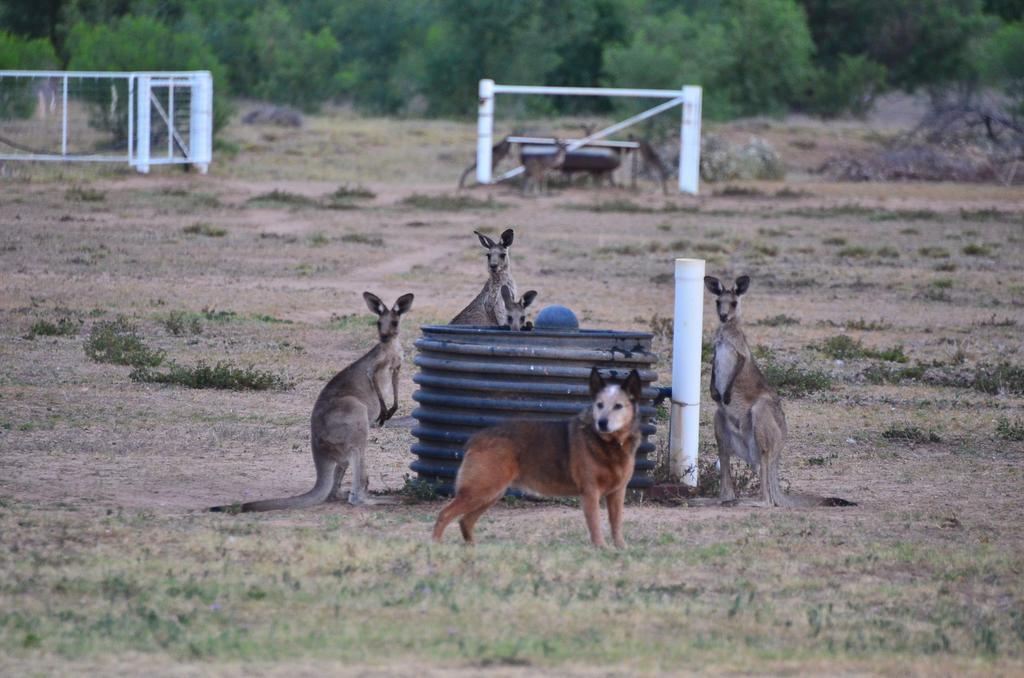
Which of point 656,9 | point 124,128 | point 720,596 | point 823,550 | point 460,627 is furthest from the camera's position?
point 656,9

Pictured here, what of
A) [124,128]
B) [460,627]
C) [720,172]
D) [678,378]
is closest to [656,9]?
[720,172]

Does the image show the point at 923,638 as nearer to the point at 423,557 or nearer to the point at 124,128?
the point at 423,557

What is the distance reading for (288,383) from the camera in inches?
505

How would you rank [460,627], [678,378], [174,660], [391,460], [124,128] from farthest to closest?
[124,128] → [391,460] → [678,378] → [460,627] → [174,660]

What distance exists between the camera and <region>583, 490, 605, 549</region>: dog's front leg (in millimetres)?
7594

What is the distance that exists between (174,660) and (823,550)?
3516mm

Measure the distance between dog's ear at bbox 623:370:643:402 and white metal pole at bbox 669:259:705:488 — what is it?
1.84 m

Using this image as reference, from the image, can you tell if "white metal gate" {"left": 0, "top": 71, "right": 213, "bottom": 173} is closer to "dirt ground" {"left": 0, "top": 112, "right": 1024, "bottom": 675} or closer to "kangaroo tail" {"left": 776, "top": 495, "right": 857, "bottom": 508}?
"dirt ground" {"left": 0, "top": 112, "right": 1024, "bottom": 675}

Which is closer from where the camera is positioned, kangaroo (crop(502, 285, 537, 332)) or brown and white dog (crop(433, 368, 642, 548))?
brown and white dog (crop(433, 368, 642, 548))

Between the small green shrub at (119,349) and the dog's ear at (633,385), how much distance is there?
6.44 meters

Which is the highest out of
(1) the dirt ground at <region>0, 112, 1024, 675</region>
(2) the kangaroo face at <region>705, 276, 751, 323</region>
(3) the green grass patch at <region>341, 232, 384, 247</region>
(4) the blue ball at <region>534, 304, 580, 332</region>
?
(3) the green grass patch at <region>341, 232, 384, 247</region>

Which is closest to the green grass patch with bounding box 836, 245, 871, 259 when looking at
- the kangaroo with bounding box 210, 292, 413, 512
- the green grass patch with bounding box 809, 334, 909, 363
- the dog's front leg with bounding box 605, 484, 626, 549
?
the green grass patch with bounding box 809, 334, 909, 363

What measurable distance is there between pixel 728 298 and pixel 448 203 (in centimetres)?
1810

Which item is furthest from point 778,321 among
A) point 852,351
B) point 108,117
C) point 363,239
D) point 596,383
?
point 108,117
